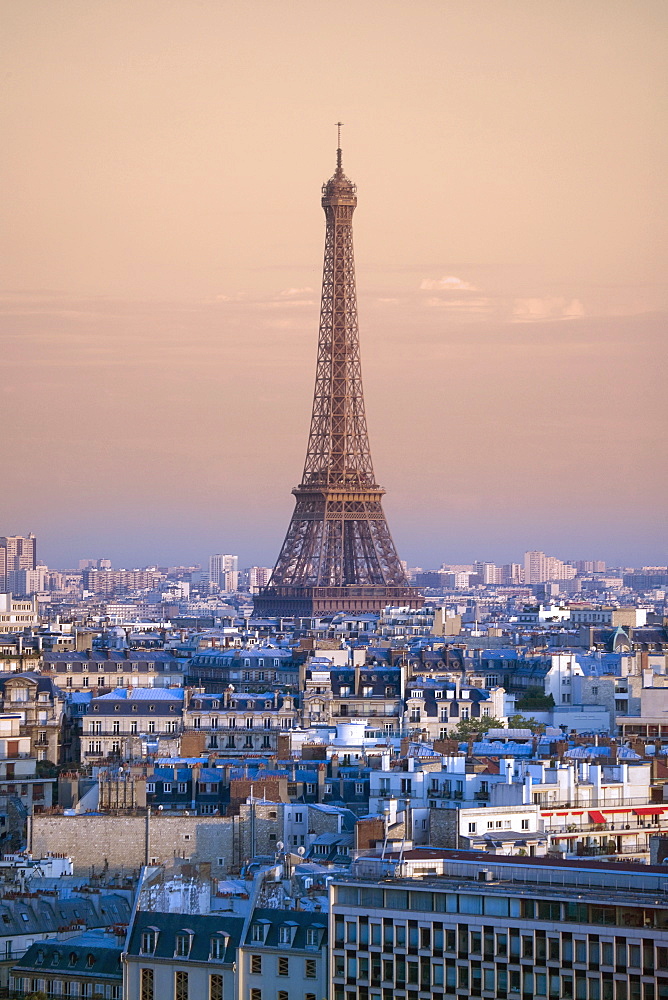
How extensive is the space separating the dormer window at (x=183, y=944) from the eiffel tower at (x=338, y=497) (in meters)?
113

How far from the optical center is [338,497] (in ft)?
538

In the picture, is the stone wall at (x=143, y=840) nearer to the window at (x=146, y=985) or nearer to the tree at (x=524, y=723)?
the window at (x=146, y=985)

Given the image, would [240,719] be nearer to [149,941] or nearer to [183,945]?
[149,941]

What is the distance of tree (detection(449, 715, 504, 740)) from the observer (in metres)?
82.3

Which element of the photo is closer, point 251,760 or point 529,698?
point 251,760

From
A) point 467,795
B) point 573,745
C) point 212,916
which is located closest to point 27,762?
point 573,745

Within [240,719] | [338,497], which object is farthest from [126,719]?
[338,497]

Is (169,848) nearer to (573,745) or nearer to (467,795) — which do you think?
(467,795)

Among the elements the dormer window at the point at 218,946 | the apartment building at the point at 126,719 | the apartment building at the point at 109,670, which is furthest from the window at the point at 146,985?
the apartment building at the point at 109,670

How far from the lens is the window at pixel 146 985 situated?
4634cm

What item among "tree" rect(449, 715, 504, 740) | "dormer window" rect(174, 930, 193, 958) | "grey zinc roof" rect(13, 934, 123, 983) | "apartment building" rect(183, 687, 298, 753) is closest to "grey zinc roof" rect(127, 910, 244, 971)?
"dormer window" rect(174, 930, 193, 958)

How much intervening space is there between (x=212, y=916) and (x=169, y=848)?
12822mm

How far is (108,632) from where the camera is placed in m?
142

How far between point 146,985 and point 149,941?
67 cm
